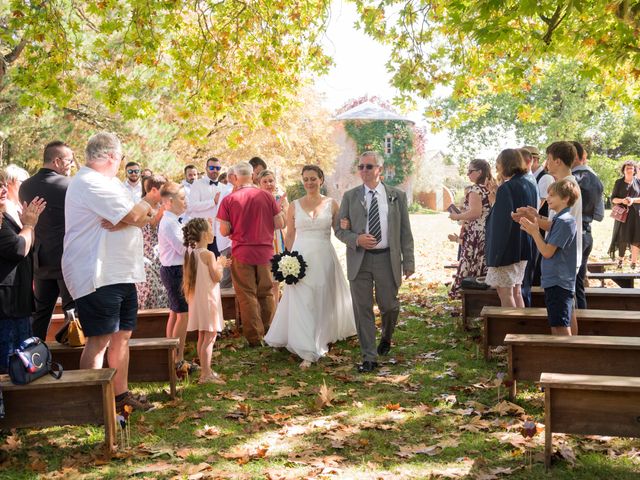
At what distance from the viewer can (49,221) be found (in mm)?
6406

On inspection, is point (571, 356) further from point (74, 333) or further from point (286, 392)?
point (74, 333)

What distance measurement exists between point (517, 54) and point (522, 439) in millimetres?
7019

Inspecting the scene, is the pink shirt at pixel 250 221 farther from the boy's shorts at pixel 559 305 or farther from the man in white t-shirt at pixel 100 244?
the boy's shorts at pixel 559 305

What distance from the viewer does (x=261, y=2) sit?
38.6 feet

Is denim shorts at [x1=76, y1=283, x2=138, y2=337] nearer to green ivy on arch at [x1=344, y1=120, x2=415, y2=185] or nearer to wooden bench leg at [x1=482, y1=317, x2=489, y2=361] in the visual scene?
wooden bench leg at [x1=482, y1=317, x2=489, y2=361]

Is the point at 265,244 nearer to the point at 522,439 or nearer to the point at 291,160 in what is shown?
the point at 522,439

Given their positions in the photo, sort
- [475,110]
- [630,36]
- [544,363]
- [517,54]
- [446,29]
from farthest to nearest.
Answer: [475,110] < [446,29] < [517,54] < [630,36] < [544,363]

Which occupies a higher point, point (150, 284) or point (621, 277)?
point (150, 284)

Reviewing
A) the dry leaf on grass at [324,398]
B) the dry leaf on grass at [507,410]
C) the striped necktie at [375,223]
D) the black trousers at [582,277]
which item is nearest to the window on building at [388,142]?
the black trousers at [582,277]

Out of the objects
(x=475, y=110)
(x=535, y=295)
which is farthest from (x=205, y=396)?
(x=475, y=110)

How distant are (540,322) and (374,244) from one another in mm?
2011

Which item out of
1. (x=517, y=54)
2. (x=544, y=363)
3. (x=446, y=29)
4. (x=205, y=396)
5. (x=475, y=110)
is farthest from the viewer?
(x=475, y=110)

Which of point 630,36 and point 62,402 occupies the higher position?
point 630,36

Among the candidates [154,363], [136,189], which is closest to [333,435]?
[154,363]
